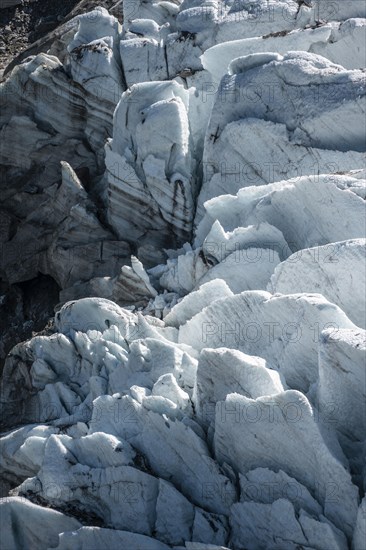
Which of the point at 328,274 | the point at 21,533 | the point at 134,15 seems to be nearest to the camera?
the point at 21,533

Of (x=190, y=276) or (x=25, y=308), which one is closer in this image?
(x=190, y=276)

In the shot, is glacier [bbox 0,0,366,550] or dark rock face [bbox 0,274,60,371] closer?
glacier [bbox 0,0,366,550]

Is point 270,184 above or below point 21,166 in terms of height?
above

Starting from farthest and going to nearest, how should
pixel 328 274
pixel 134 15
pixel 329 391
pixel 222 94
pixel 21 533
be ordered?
pixel 134 15
pixel 222 94
pixel 328 274
pixel 21 533
pixel 329 391

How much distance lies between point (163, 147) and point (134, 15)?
7.92m

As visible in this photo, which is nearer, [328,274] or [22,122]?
[328,274]

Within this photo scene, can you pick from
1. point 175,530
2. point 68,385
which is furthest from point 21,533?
point 68,385

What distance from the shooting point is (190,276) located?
23.6 meters

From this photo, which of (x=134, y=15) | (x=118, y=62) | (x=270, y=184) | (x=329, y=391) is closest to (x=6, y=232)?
(x=118, y=62)

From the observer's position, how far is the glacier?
17250 mm

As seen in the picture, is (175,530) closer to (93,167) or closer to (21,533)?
(21,533)

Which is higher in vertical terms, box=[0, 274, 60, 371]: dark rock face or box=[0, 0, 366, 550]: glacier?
box=[0, 0, 366, 550]: glacier

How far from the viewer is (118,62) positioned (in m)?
30.3

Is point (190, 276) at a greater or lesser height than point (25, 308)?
greater
